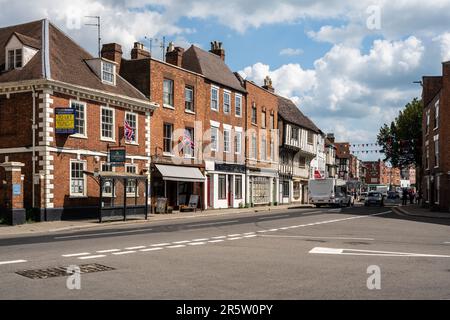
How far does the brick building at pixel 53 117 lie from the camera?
2692 centimetres

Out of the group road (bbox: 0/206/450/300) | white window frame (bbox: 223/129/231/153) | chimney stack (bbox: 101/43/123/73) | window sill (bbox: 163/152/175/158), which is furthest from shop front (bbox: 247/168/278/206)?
road (bbox: 0/206/450/300)

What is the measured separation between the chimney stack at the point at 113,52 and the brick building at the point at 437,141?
22.1 metres

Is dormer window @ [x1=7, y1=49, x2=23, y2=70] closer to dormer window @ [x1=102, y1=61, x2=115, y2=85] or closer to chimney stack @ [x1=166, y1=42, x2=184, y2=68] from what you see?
dormer window @ [x1=102, y1=61, x2=115, y2=85]

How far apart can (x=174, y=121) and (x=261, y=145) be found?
15741 millimetres

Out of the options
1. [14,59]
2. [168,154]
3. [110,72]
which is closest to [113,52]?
[110,72]

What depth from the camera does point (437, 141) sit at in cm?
4119

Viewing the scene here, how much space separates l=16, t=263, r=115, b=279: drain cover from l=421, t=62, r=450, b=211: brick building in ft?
105

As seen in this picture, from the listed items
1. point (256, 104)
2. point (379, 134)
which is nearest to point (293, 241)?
point (256, 104)

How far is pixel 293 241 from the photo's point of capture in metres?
16.8

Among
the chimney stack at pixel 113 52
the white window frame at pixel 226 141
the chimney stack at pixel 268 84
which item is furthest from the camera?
the chimney stack at pixel 268 84

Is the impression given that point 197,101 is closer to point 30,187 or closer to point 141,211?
point 141,211

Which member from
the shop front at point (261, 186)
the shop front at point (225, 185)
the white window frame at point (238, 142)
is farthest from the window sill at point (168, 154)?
the shop front at point (261, 186)

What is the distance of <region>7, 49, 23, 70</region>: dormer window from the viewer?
28.6 meters

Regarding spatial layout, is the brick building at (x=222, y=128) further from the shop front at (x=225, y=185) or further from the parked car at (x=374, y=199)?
the parked car at (x=374, y=199)
